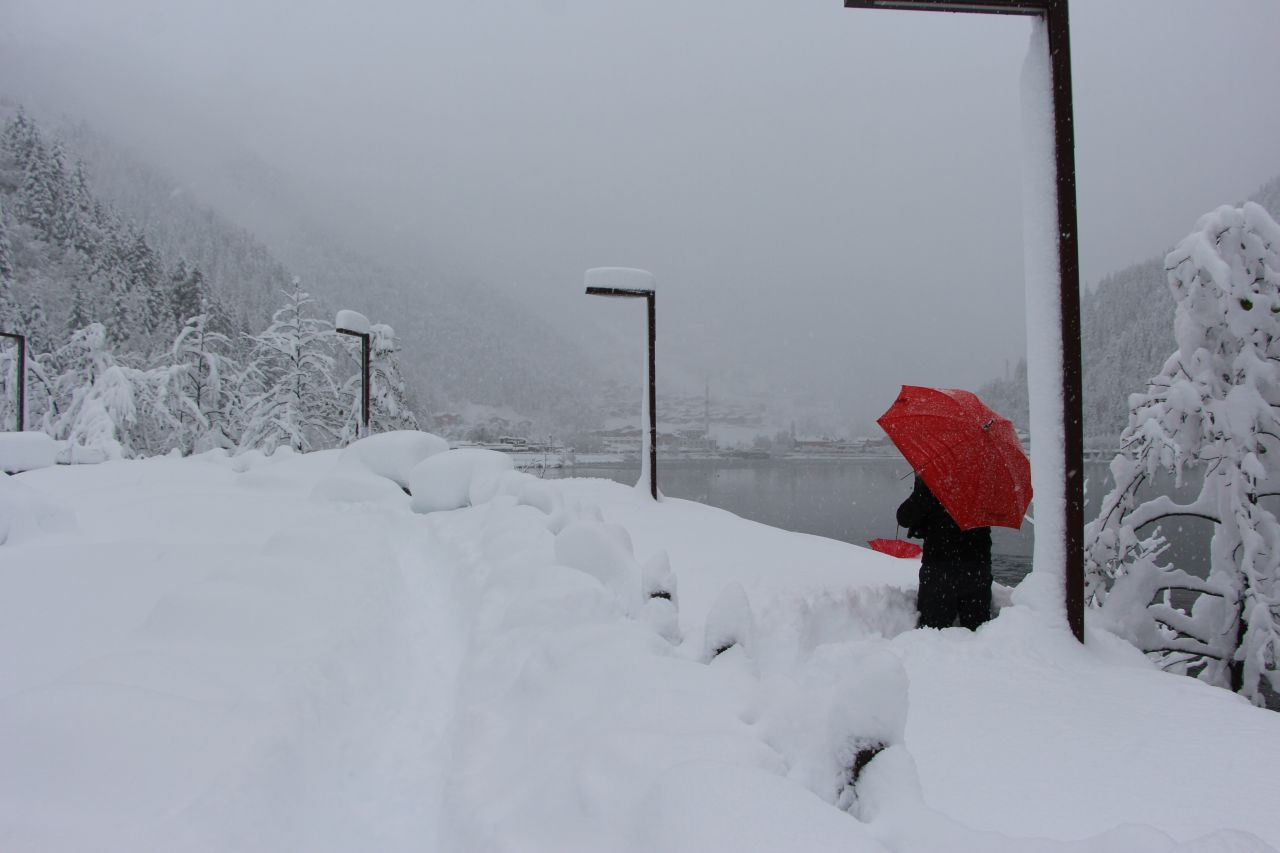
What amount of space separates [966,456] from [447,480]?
8.03 metres

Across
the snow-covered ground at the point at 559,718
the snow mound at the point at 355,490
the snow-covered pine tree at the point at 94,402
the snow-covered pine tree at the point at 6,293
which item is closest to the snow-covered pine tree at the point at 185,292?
the snow-covered pine tree at the point at 6,293

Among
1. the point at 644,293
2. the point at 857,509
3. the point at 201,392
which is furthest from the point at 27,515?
the point at 857,509

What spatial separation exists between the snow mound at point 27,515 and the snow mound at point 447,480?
478 centimetres

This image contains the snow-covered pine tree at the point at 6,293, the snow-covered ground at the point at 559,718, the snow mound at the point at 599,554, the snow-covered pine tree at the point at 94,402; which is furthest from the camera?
the snow-covered pine tree at the point at 6,293

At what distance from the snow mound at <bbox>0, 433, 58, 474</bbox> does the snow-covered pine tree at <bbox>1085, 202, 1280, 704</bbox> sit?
21117mm

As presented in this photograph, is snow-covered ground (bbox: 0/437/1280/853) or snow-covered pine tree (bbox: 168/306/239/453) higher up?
snow-covered pine tree (bbox: 168/306/239/453)

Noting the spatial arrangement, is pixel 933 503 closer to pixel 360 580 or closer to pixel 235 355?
pixel 360 580

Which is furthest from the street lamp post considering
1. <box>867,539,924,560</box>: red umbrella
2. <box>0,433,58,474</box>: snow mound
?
<box>0,433,58,474</box>: snow mound

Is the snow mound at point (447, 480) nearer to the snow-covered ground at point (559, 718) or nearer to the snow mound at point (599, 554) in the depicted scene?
the snow-covered ground at point (559, 718)

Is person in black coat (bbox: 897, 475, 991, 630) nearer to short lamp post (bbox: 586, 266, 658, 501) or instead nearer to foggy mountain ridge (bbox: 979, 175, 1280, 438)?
short lamp post (bbox: 586, 266, 658, 501)

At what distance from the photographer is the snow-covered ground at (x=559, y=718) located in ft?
5.63

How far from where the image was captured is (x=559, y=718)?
2387 mm

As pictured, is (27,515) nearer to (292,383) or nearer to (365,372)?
(365,372)

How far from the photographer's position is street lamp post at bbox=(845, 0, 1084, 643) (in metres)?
4.22
